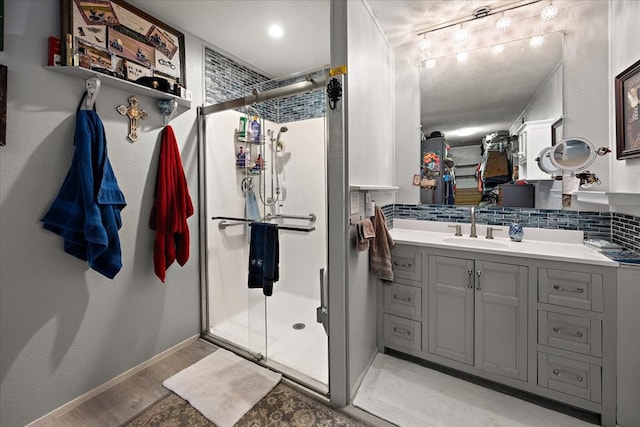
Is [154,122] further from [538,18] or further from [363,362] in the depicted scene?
[538,18]

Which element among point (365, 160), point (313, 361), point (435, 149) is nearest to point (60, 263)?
point (313, 361)

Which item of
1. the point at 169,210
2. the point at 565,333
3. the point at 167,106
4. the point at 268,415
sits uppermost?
the point at 167,106

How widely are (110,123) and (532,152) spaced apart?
3.02m

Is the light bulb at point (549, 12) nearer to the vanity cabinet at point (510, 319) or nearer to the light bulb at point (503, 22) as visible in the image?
the light bulb at point (503, 22)

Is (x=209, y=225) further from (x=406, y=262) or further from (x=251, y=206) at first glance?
(x=406, y=262)

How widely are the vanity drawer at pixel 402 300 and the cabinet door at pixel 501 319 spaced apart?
378mm

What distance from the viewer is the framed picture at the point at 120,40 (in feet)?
5.32

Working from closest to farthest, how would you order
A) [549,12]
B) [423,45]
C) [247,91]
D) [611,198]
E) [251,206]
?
[611,198], [549,12], [423,45], [251,206], [247,91]

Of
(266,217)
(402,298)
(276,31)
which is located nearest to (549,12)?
(276,31)

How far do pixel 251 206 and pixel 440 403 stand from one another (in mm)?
2088

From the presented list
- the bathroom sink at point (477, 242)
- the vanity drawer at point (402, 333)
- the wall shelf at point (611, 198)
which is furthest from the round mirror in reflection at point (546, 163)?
the vanity drawer at point (402, 333)

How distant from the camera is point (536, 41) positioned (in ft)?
6.73

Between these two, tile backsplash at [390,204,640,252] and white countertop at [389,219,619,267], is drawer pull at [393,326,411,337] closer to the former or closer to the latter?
white countertop at [389,219,619,267]

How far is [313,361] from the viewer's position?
2117 mm
